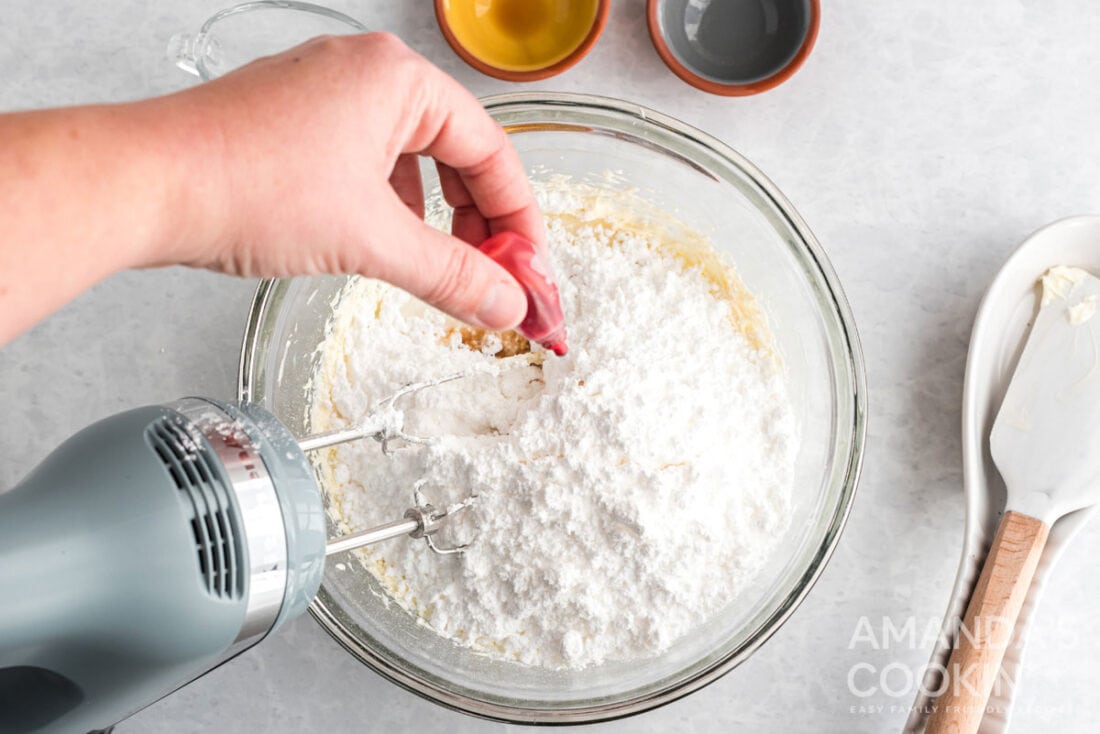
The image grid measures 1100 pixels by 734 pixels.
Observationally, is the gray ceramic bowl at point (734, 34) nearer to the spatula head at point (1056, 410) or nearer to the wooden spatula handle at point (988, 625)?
the spatula head at point (1056, 410)

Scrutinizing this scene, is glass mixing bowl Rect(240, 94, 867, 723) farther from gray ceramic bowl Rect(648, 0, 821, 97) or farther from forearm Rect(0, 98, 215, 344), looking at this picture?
forearm Rect(0, 98, 215, 344)

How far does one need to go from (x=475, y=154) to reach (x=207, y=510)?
434 millimetres

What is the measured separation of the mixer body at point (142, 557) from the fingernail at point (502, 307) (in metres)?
0.23

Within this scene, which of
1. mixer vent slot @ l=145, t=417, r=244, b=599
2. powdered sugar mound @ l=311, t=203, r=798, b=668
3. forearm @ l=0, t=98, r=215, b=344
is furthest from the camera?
powdered sugar mound @ l=311, t=203, r=798, b=668

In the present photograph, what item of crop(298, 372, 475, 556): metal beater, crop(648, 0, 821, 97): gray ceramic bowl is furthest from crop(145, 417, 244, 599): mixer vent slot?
crop(648, 0, 821, 97): gray ceramic bowl

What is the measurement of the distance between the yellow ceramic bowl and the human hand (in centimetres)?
42

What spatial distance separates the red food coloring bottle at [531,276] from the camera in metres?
0.98

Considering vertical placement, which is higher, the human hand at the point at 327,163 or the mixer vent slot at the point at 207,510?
the human hand at the point at 327,163

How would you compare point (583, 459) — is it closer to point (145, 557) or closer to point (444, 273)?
point (444, 273)

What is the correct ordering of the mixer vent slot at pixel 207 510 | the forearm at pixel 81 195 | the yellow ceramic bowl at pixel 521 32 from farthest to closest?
the yellow ceramic bowl at pixel 521 32 → the mixer vent slot at pixel 207 510 → the forearm at pixel 81 195

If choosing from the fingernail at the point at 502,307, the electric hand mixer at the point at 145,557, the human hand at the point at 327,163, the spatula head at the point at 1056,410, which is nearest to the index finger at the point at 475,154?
the human hand at the point at 327,163

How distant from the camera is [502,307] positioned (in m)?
0.91

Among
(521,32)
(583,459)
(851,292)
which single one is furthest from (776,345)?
(521,32)

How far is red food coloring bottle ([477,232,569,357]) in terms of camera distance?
98 centimetres
